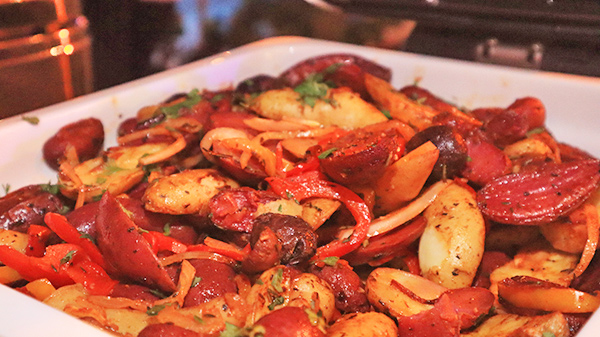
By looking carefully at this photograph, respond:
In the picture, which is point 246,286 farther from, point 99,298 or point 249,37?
point 249,37

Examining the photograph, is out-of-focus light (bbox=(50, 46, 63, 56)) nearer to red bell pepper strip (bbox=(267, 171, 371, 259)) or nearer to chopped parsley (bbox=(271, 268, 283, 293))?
red bell pepper strip (bbox=(267, 171, 371, 259))

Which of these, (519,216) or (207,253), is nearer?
(207,253)

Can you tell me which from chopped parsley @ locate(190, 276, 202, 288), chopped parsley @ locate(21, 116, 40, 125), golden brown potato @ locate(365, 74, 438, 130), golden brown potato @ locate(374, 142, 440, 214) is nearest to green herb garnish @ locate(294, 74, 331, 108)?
golden brown potato @ locate(365, 74, 438, 130)

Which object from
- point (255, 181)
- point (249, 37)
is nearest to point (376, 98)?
point (255, 181)

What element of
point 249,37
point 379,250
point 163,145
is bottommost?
point 249,37

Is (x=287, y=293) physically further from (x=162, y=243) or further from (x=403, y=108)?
(x=403, y=108)

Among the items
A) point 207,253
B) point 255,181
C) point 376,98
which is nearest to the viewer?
point 207,253

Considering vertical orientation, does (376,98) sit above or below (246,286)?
above
